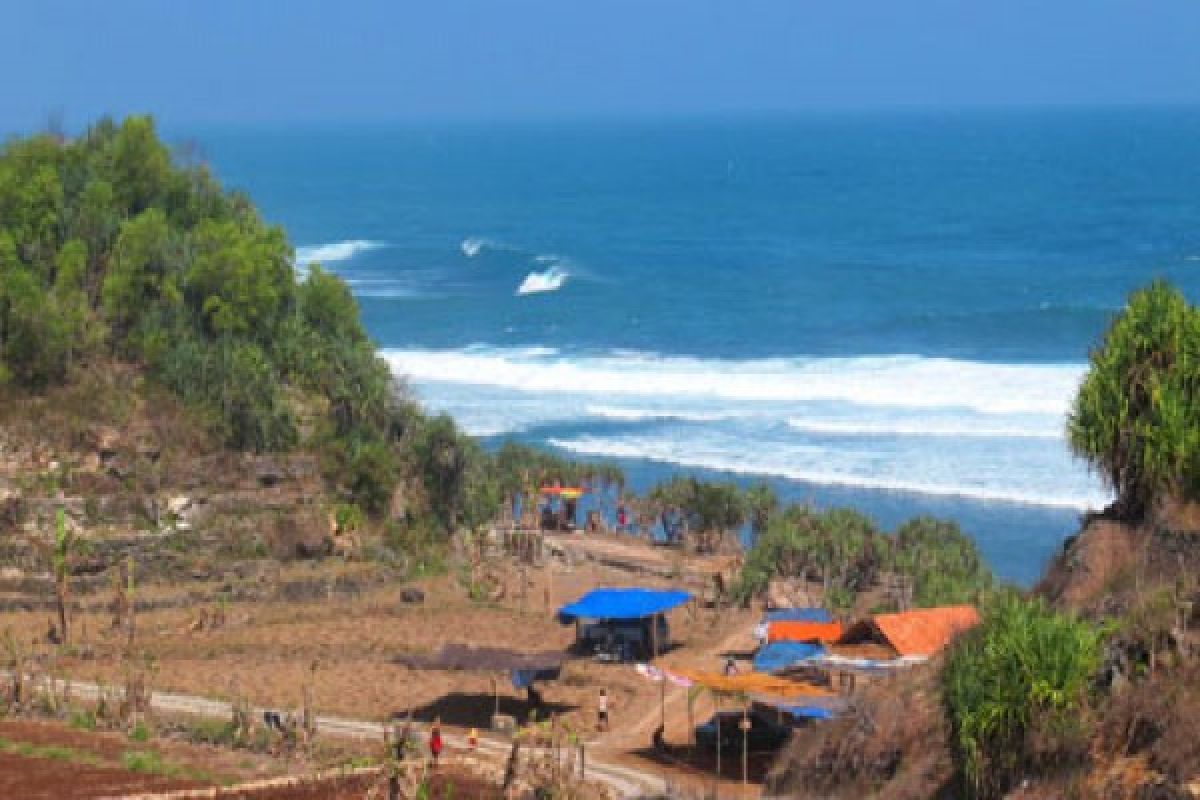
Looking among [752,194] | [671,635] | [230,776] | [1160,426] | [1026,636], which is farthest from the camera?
[752,194]

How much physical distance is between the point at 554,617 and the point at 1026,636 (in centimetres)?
2040

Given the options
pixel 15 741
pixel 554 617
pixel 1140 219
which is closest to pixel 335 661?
pixel 554 617

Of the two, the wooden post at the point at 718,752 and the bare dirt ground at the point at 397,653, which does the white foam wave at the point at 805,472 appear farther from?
the wooden post at the point at 718,752

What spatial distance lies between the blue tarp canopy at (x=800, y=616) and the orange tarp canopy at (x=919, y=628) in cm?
399

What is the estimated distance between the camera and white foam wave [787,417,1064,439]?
63500 mm

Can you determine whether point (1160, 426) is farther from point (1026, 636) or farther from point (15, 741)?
point (15, 741)

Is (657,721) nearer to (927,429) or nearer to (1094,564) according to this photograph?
(1094,564)

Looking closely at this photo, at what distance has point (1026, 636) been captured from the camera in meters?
20.5

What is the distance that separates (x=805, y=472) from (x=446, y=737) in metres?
29.0

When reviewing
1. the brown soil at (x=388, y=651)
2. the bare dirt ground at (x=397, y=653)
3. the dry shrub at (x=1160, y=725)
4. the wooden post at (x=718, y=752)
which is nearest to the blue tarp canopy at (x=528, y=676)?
the bare dirt ground at (x=397, y=653)

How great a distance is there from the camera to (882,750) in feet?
76.0

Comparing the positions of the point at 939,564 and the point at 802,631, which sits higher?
the point at 939,564

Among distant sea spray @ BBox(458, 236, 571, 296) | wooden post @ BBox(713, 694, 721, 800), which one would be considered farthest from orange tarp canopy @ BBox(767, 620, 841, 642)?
distant sea spray @ BBox(458, 236, 571, 296)

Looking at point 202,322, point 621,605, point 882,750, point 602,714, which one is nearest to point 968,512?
point 621,605
